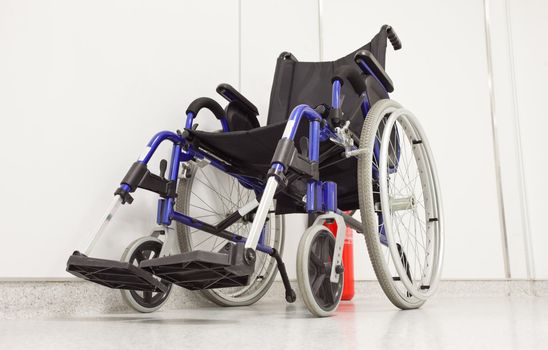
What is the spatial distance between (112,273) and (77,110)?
2.40 ft

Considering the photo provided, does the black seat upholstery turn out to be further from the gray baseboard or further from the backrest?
the gray baseboard

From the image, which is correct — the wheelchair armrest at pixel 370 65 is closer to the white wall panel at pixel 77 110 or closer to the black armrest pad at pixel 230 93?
the black armrest pad at pixel 230 93

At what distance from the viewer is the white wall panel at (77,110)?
165 centimetres

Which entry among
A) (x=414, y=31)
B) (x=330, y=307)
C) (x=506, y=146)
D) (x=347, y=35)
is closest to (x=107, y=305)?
(x=330, y=307)

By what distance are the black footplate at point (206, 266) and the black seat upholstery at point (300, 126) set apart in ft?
1.44

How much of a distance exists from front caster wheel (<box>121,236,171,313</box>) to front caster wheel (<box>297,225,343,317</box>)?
43 centimetres

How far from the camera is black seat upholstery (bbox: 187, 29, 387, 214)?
1.59 meters

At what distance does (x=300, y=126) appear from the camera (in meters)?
1.69

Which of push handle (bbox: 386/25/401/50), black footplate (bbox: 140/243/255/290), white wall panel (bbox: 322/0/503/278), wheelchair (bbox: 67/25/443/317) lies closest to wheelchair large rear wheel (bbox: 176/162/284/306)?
wheelchair (bbox: 67/25/443/317)

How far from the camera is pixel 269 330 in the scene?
116 centimetres

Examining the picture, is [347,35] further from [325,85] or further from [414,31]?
[325,85]

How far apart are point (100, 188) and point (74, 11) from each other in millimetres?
638

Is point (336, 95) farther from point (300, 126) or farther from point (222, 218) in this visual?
point (222, 218)

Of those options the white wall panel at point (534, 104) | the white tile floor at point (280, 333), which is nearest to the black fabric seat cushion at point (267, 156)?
the white tile floor at point (280, 333)
